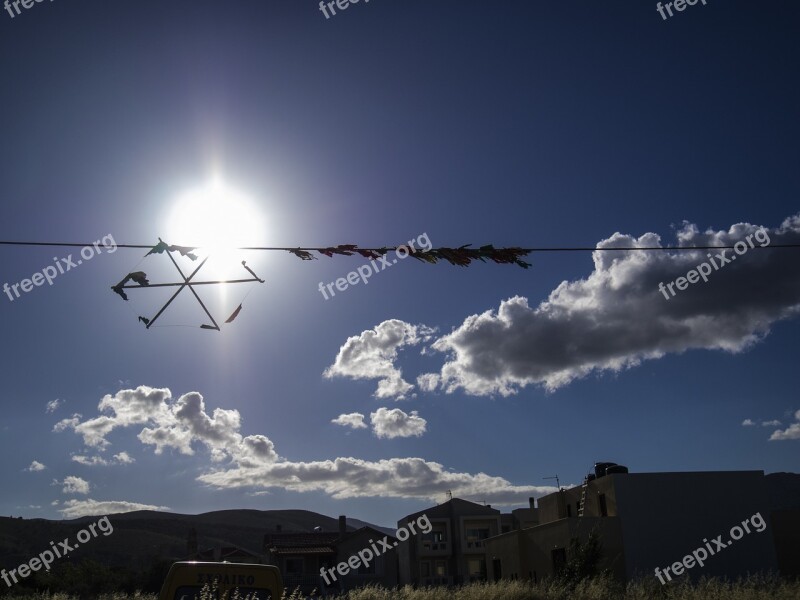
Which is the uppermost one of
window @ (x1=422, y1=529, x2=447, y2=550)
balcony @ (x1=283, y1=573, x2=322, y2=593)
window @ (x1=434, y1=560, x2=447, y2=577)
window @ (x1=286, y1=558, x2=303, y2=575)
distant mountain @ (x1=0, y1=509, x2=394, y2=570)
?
distant mountain @ (x1=0, y1=509, x2=394, y2=570)

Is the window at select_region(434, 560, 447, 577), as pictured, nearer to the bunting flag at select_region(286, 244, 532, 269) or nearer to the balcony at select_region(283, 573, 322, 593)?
the balcony at select_region(283, 573, 322, 593)

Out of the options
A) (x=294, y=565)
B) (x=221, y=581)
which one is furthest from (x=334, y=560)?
(x=221, y=581)

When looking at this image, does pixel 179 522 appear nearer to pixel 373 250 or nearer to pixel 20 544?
pixel 20 544

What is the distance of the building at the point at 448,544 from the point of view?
69.1m

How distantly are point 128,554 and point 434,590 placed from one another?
261ft

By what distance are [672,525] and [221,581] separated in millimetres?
32692

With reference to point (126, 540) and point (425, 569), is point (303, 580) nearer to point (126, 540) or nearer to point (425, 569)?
point (425, 569)

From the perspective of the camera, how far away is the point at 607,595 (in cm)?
1777

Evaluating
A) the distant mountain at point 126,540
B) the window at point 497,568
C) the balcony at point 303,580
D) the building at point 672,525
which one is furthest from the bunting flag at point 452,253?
the distant mountain at point 126,540

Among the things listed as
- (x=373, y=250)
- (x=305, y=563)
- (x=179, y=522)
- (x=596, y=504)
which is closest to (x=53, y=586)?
(x=305, y=563)

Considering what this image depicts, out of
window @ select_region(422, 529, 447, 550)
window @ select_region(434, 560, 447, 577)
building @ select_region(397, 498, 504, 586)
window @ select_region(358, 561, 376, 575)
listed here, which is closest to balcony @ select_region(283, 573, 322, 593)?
window @ select_region(358, 561, 376, 575)

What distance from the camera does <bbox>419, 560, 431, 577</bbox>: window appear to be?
69525 mm

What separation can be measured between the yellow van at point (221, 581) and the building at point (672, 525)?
28401mm

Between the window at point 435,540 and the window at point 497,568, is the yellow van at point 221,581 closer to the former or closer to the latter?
the window at point 497,568
